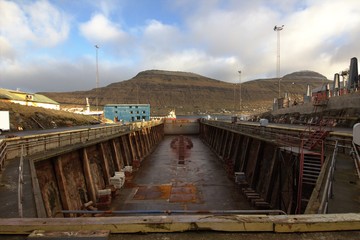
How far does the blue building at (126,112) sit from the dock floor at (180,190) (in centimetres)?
6763

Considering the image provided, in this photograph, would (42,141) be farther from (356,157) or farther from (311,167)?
(356,157)

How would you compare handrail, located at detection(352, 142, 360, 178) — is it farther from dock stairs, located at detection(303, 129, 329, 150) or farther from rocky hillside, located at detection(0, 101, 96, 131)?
rocky hillside, located at detection(0, 101, 96, 131)

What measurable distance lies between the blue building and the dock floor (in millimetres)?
67635

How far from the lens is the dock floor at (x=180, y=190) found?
18250 millimetres

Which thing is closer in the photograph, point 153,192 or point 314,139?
point 314,139

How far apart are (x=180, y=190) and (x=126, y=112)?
81312 millimetres

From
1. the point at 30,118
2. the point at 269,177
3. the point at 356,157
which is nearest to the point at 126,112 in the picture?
the point at 30,118

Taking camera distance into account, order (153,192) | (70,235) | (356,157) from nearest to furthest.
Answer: (70,235) → (356,157) → (153,192)

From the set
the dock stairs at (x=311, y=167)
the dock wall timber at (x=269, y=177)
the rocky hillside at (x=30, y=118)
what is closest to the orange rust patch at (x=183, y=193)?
the dock wall timber at (x=269, y=177)

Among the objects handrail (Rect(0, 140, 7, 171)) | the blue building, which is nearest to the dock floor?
handrail (Rect(0, 140, 7, 171))

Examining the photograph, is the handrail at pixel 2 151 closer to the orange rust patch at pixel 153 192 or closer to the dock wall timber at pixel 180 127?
the orange rust patch at pixel 153 192

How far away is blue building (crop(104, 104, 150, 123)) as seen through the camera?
9800 cm

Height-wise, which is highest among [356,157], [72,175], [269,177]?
[356,157]

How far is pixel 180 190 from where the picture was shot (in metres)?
22.1
